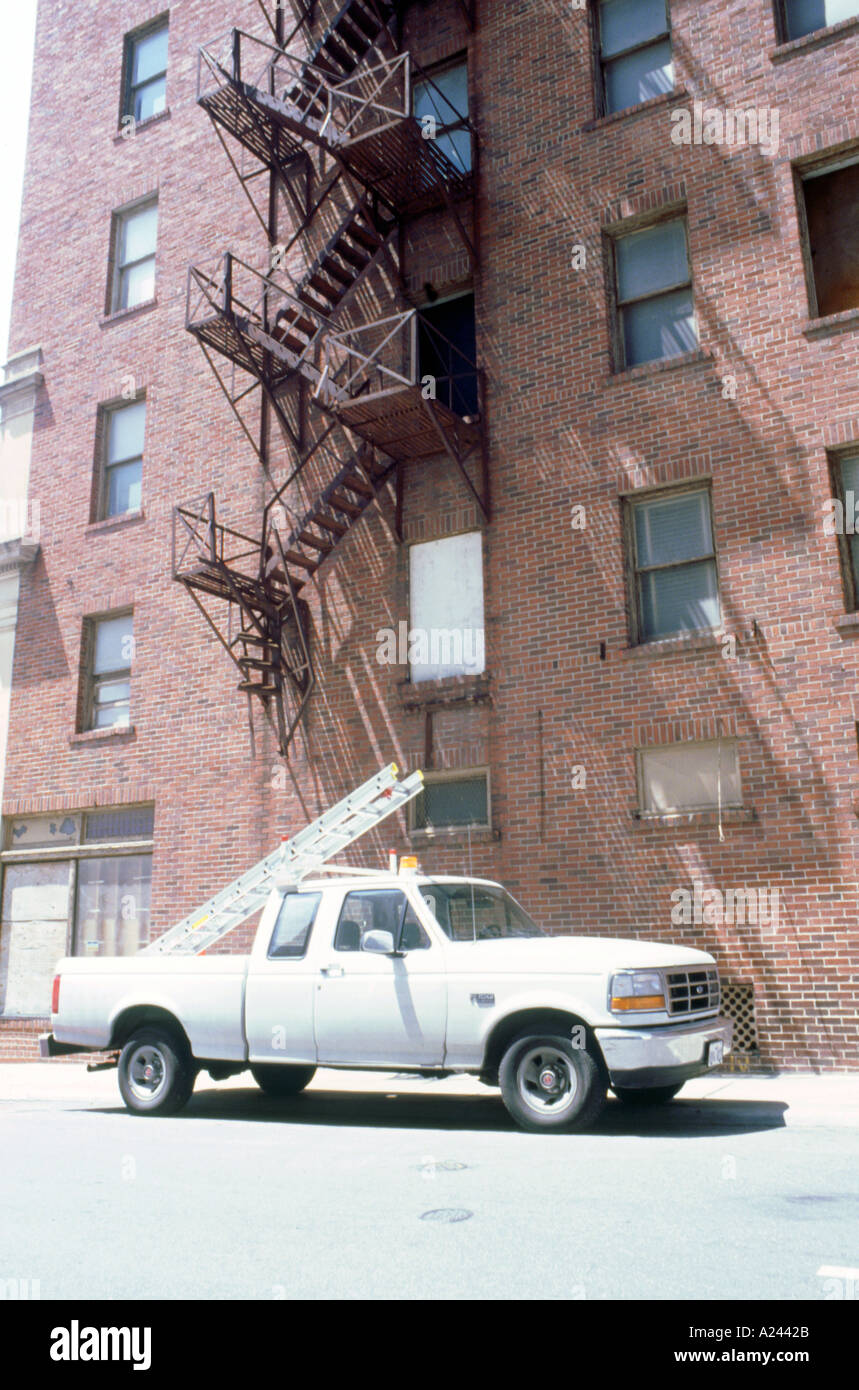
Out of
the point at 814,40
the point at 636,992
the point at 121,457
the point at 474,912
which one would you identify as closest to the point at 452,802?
the point at 474,912

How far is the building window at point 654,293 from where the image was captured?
531 inches

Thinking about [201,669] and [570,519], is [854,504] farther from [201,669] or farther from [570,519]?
[201,669]

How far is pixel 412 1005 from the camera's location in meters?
8.53

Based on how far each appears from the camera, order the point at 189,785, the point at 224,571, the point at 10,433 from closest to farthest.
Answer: the point at 224,571, the point at 189,785, the point at 10,433

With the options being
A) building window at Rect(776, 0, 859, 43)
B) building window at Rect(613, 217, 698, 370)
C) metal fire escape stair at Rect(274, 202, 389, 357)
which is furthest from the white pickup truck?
building window at Rect(776, 0, 859, 43)

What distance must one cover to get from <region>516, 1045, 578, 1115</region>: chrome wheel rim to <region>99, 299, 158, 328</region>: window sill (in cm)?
1498

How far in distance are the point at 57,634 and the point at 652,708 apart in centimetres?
1050

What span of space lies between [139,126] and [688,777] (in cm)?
1569

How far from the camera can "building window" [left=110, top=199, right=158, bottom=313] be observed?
63.7ft

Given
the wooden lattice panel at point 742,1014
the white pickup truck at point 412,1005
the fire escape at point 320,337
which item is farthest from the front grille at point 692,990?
the fire escape at point 320,337

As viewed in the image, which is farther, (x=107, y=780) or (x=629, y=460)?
(x=107, y=780)
